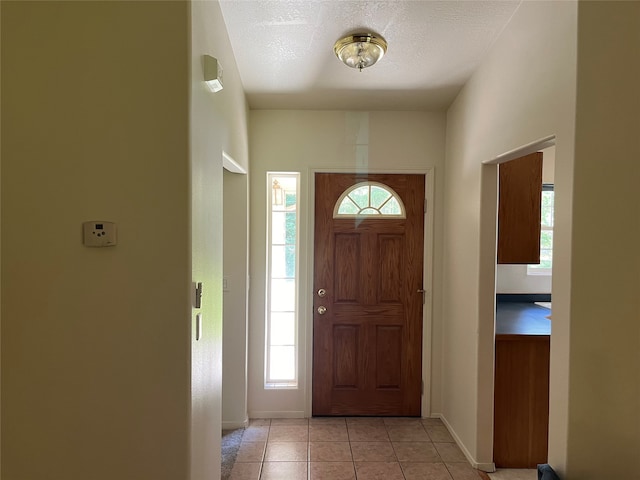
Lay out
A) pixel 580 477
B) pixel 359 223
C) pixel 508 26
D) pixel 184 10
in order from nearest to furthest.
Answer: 1. pixel 184 10
2. pixel 580 477
3. pixel 508 26
4. pixel 359 223

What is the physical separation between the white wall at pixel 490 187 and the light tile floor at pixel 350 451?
20 centimetres

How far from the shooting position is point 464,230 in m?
2.62

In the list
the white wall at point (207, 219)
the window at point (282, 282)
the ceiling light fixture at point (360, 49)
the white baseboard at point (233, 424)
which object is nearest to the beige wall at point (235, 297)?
the white baseboard at point (233, 424)

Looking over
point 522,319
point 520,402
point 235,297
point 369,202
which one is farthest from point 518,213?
point 235,297

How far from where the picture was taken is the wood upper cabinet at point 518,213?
250 cm

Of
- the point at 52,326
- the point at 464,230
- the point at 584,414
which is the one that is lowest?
the point at 584,414

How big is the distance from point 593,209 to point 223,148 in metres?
1.76

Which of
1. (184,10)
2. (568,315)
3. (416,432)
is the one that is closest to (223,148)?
(184,10)

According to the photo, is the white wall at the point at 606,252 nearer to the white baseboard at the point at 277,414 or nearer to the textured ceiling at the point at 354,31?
the textured ceiling at the point at 354,31

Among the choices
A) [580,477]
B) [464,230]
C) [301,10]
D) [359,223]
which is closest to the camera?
[580,477]

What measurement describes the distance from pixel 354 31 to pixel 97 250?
5.54 feet

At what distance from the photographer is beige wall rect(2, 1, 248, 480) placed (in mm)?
1359

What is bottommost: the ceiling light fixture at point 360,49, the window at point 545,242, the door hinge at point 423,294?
the door hinge at point 423,294

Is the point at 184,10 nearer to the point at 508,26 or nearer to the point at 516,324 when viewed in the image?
the point at 508,26
